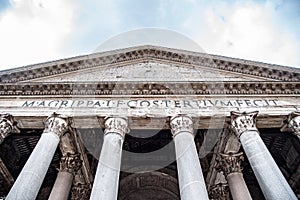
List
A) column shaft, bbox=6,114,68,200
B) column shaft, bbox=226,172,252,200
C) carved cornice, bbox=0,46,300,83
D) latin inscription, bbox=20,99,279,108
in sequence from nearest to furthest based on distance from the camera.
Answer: column shaft, bbox=6,114,68,200 < column shaft, bbox=226,172,252,200 < latin inscription, bbox=20,99,279,108 < carved cornice, bbox=0,46,300,83

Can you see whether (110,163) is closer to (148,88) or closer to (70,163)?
(70,163)

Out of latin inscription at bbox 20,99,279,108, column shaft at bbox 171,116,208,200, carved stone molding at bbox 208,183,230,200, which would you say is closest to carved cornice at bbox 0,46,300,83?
latin inscription at bbox 20,99,279,108

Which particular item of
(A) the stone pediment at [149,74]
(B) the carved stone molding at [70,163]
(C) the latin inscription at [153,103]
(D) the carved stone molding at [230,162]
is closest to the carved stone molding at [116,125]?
(C) the latin inscription at [153,103]

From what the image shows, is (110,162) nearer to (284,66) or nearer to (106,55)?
(106,55)

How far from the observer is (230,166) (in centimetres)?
1080

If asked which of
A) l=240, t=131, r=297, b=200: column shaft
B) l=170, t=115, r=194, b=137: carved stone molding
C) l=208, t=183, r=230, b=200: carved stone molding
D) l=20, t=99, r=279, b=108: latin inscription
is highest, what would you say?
l=20, t=99, r=279, b=108: latin inscription

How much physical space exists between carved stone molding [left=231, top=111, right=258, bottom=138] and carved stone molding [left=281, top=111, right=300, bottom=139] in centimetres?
124

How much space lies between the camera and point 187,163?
27.0ft

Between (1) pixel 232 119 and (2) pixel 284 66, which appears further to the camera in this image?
(2) pixel 284 66

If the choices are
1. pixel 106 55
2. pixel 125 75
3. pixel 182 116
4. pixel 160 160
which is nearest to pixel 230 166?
pixel 182 116

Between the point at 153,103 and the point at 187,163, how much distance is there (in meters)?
2.92

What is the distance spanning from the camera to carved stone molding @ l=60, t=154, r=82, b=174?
10.5m

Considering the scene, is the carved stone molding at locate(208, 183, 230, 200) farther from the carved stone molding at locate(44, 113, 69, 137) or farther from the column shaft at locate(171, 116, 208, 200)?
the carved stone molding at locate(44, 113, 69, 137)

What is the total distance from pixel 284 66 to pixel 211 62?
2862 mm
